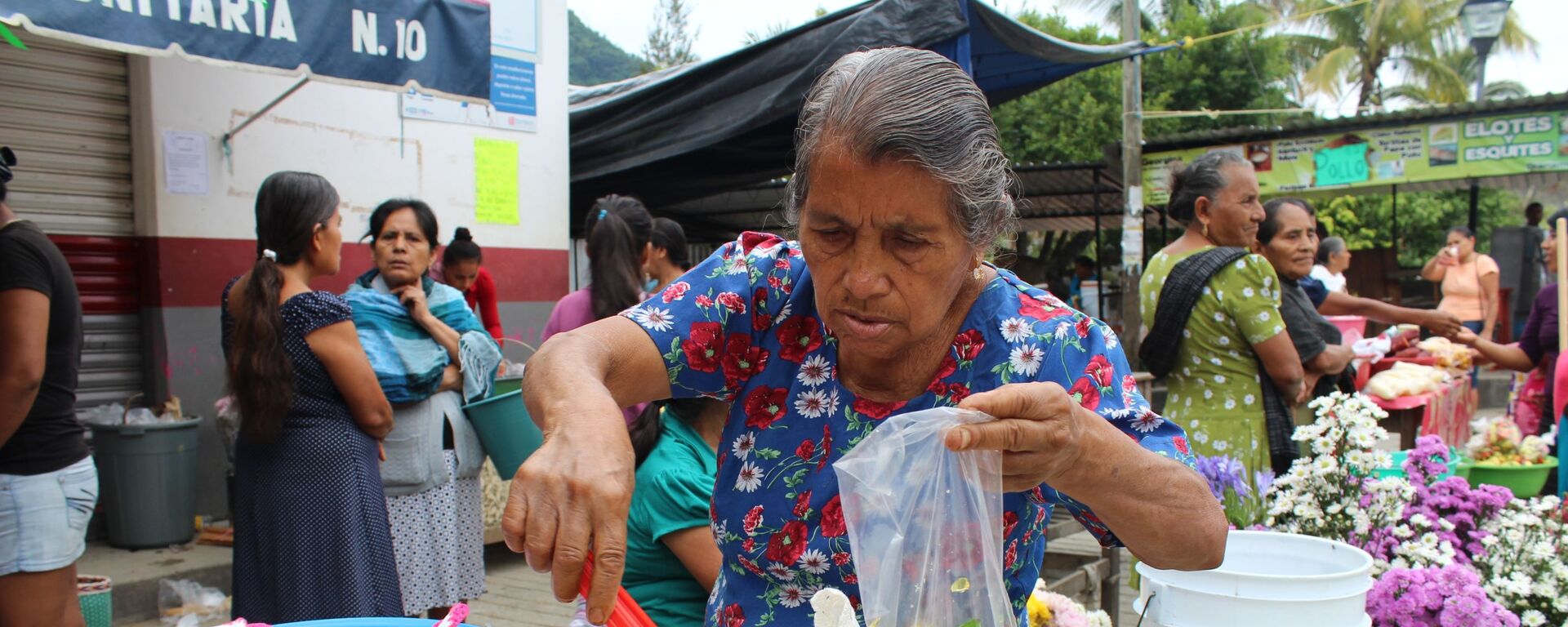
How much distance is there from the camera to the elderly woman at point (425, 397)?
365 centimetres

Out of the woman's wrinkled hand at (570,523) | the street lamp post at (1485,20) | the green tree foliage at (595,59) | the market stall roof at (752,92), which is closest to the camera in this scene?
the woman's wrinkled hand at (570,523)

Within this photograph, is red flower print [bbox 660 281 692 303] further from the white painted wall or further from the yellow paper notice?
the yellow paper notice

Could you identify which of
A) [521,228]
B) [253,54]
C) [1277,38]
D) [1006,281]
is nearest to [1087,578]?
[1006,281]

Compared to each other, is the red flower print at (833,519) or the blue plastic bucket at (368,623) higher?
the red flower print at (833,519)

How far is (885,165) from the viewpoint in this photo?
4.06ft

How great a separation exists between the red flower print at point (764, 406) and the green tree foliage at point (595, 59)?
127 feet

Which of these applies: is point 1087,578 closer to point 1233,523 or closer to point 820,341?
point 1233,523

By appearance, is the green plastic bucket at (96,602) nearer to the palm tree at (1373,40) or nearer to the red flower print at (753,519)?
the red flower print at (753,519)

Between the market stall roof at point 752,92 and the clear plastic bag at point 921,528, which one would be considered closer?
the clear plastic bag at point 921,528

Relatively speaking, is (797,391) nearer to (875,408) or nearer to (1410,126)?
(875,408)

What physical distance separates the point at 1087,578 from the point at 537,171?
437cm

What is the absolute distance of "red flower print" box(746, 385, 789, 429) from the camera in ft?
4.82

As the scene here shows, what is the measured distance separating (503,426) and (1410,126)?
9.51m

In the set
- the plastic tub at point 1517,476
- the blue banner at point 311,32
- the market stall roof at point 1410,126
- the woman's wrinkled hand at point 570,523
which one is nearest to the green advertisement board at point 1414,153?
the market stall roof at point 1410,126
